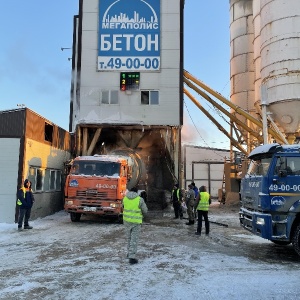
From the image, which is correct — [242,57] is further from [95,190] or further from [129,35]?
[95,190]

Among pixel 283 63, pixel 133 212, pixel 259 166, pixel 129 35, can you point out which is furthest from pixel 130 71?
pixel 133 212

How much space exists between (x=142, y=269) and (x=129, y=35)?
63.0 feet

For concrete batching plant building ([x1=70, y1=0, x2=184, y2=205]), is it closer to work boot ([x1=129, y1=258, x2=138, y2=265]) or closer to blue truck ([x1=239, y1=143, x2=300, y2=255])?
blue truck ([x1=239, y1=143, x2=300, y2=255])

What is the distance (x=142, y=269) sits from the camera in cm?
755

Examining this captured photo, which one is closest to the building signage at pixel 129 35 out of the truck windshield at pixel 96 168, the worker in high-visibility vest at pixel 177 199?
the worker in high-visibility vest at pixel 177 199

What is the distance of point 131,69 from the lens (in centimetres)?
2369

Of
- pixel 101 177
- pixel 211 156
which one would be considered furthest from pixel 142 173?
pixel 211 156

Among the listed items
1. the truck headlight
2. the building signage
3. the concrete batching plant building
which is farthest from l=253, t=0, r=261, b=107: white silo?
the truck headlight

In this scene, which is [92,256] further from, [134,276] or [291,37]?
[291,37]

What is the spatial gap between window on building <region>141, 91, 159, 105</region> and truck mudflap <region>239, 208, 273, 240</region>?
14855mm

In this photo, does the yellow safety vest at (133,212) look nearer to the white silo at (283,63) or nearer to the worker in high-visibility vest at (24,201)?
the worker in high-visibility vest at (24,201)

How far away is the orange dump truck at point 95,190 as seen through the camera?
14.9 m

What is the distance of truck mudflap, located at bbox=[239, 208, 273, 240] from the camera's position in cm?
853

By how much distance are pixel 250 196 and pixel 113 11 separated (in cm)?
1880
